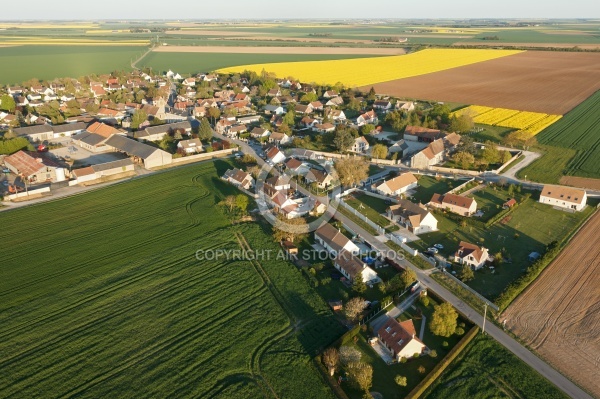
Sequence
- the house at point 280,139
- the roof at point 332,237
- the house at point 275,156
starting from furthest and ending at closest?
the house at point 280,139, the house at point 275,156, the roof at point 332,237

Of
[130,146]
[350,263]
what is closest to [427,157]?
[350,263]

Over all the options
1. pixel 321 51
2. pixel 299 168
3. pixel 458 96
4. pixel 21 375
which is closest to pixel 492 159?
pixel 299 168

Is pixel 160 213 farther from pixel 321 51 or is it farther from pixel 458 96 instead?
pixel 321 51

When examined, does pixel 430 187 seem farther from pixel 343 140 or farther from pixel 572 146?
pixel 572 146

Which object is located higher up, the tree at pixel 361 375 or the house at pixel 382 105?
the tree at pixel 361 375

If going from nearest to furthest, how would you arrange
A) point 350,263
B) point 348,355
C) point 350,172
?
point 348,355, point 350,263, point 350,172

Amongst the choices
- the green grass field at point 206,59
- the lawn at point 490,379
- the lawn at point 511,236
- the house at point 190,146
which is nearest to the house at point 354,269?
the lawn at point 511,236

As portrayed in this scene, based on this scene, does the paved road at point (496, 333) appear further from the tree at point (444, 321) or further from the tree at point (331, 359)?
the tree at point (331, 359)
